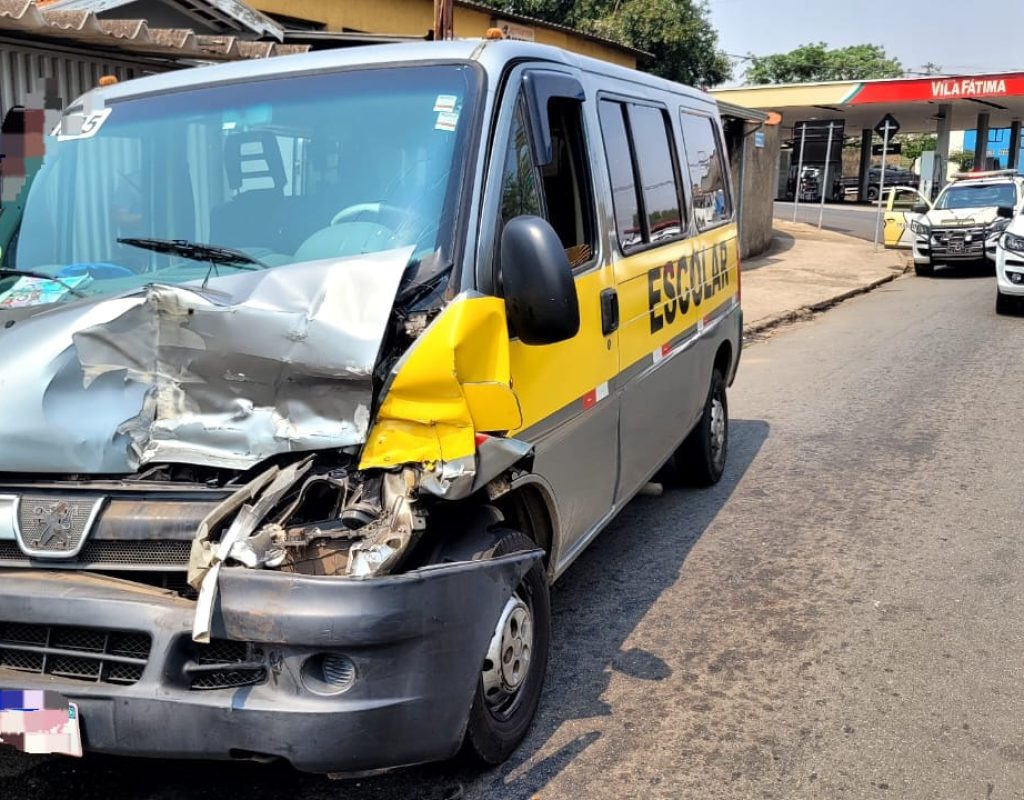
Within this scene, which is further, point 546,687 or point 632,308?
point 632,308

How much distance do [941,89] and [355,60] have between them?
33.5 metres

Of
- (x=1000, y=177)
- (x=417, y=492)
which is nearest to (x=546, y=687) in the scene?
(x=417, y=492)

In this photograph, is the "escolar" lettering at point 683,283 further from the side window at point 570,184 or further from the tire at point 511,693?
the tire at point 511,693

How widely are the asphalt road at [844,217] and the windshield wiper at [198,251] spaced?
25497 mm

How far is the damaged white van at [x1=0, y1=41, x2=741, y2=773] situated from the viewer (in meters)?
2.56

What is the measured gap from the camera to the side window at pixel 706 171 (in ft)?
18.6

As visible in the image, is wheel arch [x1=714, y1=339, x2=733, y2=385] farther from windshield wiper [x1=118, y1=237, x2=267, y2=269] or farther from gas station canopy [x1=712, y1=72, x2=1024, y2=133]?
gas station canopy [x1=712, y1=72, x2=1024, y2=133]

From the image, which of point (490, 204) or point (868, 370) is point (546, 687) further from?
point (868, 370)

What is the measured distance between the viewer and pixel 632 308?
4.38 m

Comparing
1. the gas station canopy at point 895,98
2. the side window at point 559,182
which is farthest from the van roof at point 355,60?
the gas station canopy at point 895,98

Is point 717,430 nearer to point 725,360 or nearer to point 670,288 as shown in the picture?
point 725,360

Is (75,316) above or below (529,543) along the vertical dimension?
above

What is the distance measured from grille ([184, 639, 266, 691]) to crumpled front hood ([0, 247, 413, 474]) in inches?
19.5

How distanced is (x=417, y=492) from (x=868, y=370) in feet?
28.0
